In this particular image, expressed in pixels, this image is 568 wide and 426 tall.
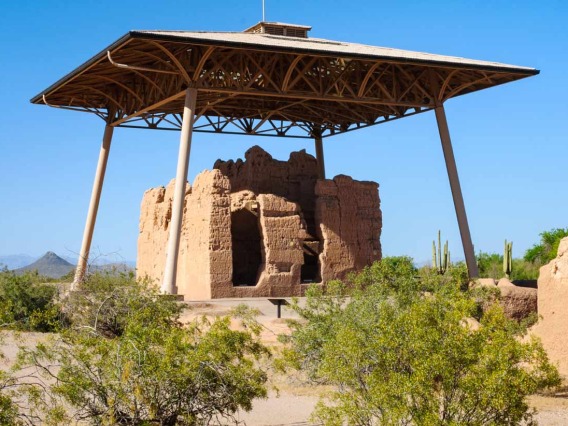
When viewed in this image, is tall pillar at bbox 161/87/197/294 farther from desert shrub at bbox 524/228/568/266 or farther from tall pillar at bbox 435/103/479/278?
desert shrub at bbox 524/228/568/266

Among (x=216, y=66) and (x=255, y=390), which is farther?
(x=216, y=66)

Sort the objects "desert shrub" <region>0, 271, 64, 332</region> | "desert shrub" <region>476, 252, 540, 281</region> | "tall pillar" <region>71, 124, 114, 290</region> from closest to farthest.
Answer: "desert shrub" <region>0, 271, 64, 332</region>
"tall pillar" <region>71, 124, 114, 290</region>
"desert shrub" <region>476, 252, 540, 281</region>

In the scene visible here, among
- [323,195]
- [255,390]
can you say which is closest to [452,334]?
[255,390]

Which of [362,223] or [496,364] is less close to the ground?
[362,223]

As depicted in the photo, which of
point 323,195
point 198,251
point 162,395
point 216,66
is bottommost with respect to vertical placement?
point 162,395

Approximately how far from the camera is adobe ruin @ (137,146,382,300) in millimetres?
27469

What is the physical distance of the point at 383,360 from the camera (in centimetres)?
1038

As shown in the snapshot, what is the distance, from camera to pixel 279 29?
32.0 m

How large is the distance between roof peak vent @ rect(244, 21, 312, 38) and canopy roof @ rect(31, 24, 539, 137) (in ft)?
4.65

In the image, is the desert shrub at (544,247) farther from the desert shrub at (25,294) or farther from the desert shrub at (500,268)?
the desert shrub at (25,294)

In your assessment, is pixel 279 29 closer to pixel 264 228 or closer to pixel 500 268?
pixel 264 228

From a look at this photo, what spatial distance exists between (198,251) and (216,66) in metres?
5.26

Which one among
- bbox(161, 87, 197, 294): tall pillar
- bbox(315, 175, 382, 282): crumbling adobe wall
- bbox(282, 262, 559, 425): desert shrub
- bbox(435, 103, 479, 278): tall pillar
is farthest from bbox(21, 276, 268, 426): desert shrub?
bbox(435, 103, 479, 278): tall pillar

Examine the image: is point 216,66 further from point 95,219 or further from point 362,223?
point 95,219
